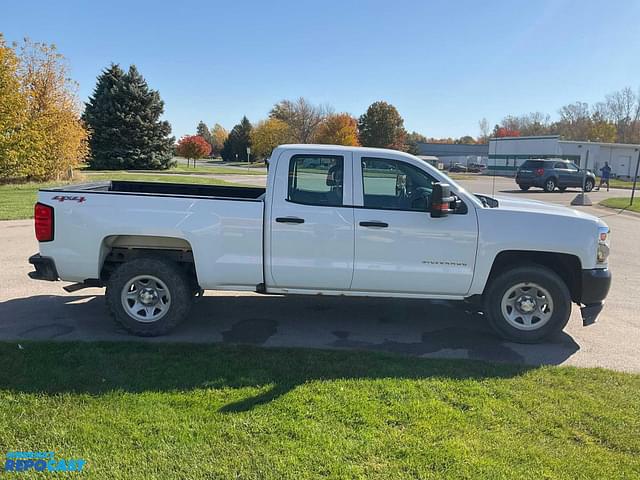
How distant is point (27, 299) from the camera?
596 centimetres

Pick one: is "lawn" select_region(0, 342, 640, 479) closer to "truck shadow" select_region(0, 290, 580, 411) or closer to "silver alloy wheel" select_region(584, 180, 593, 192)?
"truck shadow" select_region(0, 290, 580, 411)

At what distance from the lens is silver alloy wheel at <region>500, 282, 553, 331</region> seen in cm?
485

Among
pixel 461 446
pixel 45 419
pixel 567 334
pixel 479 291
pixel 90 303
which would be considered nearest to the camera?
pixel 461 446

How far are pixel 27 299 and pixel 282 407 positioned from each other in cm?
444

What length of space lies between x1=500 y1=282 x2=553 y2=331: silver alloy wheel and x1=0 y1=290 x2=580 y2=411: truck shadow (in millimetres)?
255

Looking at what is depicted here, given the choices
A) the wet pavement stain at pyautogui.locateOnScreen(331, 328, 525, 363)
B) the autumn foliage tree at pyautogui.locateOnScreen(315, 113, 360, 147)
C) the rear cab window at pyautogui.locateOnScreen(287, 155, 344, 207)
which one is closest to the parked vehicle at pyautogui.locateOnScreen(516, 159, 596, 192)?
the wet pavement stain at pyautogui.locateOnScreen(331, 328, 525, 363)

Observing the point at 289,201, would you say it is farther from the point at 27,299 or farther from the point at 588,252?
the point at 27,299

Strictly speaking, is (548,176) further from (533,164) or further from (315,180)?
(315,180)

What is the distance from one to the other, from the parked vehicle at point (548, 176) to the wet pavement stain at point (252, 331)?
2575 centimetres

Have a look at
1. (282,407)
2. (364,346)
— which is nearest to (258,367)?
(282,407)

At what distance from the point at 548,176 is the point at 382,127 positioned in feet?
147

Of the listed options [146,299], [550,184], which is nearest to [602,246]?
[146,299]

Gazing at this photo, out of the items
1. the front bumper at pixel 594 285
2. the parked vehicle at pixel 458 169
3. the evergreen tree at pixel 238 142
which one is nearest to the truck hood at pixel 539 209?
the front bumper at pixel 594 285

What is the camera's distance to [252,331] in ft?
16.6
